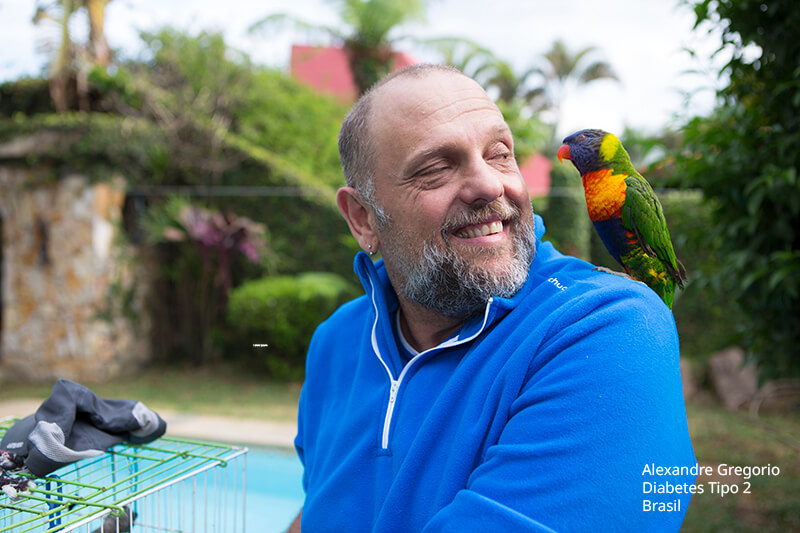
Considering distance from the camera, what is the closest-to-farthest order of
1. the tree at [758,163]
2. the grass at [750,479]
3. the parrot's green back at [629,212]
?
the parrot's green back at [629,212] < the tree at [758,163] < the grass at [750,479]

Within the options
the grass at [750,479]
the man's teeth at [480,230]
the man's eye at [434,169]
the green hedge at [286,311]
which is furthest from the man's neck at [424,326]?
the green hedge at [286,311]

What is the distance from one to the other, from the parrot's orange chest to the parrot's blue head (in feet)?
0.06

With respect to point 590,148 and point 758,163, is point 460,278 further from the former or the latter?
point 758,163

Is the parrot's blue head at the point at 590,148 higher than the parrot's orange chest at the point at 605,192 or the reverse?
higher

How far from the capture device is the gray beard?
1.22m

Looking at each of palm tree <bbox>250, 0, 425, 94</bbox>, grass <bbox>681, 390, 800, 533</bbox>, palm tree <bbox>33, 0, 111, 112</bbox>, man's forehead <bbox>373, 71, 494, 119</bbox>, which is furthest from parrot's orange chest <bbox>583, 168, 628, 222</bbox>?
palm tree <bbox>250, 0, 425, 94</bbox>

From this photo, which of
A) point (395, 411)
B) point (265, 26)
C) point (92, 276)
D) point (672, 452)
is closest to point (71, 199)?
point (92, 276)

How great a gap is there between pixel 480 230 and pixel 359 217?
0.42m

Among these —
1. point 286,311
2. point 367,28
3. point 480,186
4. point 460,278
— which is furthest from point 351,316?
point 367,28

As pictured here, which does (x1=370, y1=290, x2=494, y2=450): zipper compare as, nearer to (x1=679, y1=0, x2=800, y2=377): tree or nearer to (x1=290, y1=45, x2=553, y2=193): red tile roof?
(x1=679, y1=0, x2=800, y2=377): tree

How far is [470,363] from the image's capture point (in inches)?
44.8

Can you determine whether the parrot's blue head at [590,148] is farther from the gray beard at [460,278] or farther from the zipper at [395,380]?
the zipper at [395,380]

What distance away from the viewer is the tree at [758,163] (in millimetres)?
2168

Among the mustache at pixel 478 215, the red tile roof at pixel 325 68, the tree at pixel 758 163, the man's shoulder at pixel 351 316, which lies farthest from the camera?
the red tile roof at pixel 325 68
